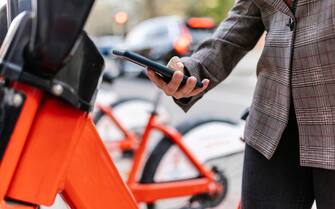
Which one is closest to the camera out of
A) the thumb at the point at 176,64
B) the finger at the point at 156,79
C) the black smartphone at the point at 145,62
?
the black smartphone at the point at 145,62

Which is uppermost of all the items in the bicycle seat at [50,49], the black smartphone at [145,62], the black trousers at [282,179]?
the bicycle seat at [50,49]

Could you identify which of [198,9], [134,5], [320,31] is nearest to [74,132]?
[320,31]

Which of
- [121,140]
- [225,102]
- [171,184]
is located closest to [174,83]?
[171,184]

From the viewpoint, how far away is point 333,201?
1363 millimetres

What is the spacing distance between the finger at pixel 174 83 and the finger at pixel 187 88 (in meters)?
0.02

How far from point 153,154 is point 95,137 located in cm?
204

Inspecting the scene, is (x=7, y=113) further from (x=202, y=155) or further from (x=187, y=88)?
(x=202, y=155)

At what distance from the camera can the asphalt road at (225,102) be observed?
3383mm

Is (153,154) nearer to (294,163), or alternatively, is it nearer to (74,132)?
(294,163)

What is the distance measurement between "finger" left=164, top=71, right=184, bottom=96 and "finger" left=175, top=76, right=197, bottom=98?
0.02 meters

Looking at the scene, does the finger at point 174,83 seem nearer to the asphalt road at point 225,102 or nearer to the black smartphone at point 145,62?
the black smartphone at point 145,62

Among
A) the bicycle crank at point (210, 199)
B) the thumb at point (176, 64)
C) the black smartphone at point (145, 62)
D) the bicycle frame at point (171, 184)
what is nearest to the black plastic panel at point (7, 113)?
the black smartphone at point (145, 62)

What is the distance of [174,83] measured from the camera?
136 centimetres

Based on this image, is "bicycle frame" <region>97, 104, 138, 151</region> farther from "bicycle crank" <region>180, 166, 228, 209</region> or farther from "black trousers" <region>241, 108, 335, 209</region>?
"black trousers" <region>241, 108, 335, 209</region>
